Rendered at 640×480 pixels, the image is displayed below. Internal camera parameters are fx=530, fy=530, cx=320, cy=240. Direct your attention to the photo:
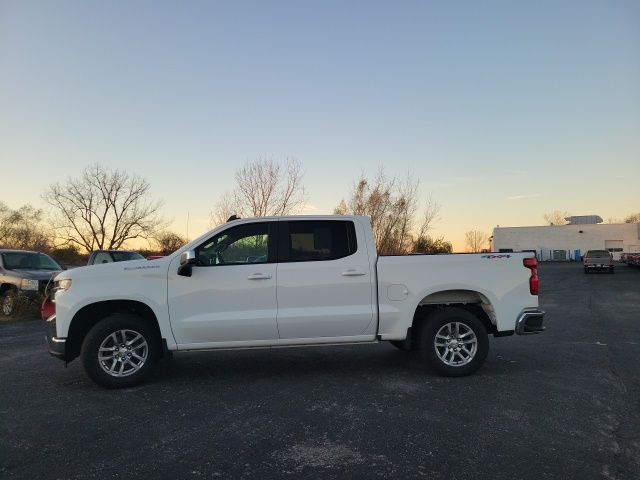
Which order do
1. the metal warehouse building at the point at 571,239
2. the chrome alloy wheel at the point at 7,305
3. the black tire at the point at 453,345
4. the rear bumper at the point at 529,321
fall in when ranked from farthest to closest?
the metal warehouse building at the point at 571,239 < the chrome alloy wheel at the point at 7,305 < the rear bumper at the point at 529,321 < the black tire at the point at 453,345

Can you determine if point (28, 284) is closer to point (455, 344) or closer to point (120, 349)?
point (120, 349)

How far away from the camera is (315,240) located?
6656 millimetres

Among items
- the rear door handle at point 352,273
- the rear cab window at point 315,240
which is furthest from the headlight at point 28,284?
the rear door handle at point 352,273

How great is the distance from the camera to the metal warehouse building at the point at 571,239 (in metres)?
81.2

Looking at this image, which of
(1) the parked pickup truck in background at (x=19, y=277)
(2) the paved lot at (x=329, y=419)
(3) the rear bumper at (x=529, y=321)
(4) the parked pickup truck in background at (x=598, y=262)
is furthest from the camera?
(4) the parked pickup truck in background at (x=598, y=262)

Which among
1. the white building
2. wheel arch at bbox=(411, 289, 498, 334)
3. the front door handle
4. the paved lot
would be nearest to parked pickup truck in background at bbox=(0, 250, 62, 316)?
the paved lot

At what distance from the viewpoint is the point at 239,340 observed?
6.31 meters

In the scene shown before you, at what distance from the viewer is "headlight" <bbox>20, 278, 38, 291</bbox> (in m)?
13.4

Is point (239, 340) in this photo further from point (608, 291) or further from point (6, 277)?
point (608, 291)

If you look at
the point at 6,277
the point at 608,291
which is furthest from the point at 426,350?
the point at 608,291

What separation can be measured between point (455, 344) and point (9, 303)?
11.5m

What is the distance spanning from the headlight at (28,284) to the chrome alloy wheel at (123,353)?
8476mm

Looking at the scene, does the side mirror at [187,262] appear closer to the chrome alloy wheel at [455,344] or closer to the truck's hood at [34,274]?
the chrome alloy wheel at [455,344]

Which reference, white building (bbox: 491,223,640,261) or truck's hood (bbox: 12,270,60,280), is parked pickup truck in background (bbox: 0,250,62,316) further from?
white building (bbox: 491,223,640,261)
